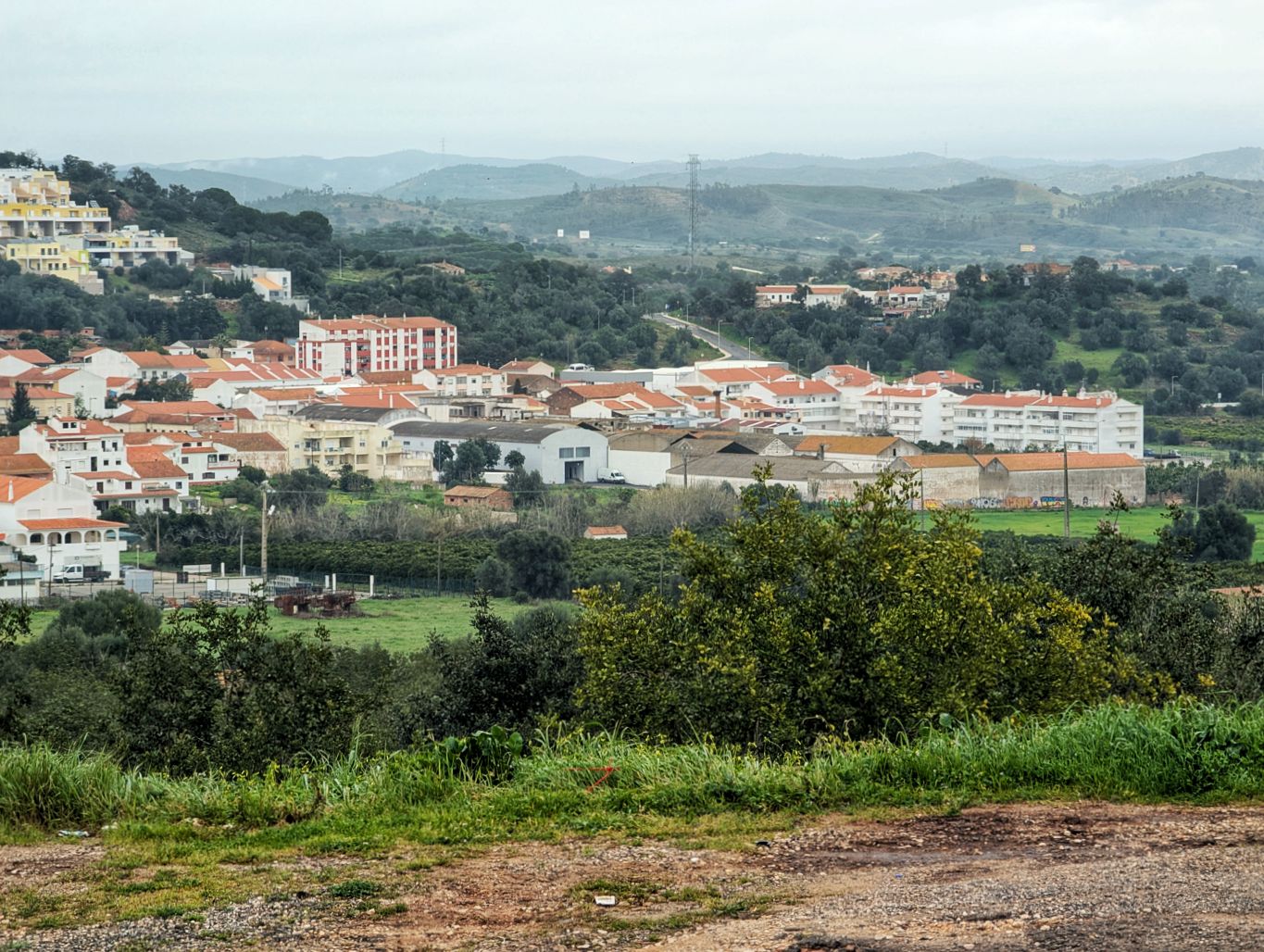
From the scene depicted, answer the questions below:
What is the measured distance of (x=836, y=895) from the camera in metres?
4.50

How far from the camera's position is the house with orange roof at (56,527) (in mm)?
33594

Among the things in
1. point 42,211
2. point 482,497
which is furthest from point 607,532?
point 42,211

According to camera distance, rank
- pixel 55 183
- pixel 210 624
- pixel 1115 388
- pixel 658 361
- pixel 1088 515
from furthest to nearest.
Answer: pixel 55 183
pixel 658 361
pixel 1115 388
pixel 1088 515
pixel 210 624

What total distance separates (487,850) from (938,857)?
4.03ft

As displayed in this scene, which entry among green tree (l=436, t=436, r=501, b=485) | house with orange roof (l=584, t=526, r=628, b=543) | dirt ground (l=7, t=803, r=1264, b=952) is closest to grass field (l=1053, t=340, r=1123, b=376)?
green tree (l=436, t=436, r=501, b=485)

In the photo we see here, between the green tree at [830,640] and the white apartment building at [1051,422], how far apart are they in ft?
136

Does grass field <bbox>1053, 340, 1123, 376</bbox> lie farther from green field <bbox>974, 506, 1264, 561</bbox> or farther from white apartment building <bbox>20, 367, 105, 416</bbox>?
white apartment building <bbox>20, 367, 105, 416</bbox>

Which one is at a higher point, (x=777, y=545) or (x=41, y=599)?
(x=777, y=545)

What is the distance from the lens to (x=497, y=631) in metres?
13.5

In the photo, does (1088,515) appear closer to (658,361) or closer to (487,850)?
(658,361)

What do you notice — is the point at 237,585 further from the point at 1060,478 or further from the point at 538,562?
the point at 1060,478

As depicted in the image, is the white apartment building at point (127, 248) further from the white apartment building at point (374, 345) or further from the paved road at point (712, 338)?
the paved road at point (712, 338)

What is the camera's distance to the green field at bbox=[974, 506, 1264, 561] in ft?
117

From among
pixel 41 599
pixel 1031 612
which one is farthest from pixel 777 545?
pixel 41 599
